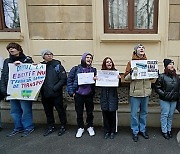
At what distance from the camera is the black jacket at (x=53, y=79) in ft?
15.7

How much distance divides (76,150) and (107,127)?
0.79 m

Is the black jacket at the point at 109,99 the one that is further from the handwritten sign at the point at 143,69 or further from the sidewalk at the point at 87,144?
the sidewalk at the point at 87,144

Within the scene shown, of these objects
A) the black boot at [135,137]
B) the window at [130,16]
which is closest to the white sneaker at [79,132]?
Answer: the black boot at [135,137]

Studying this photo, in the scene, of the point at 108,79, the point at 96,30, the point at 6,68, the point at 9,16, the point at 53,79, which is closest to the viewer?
the point at 108,79

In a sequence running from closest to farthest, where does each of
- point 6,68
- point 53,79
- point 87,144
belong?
point 87,144
point 53,79
point 6,68

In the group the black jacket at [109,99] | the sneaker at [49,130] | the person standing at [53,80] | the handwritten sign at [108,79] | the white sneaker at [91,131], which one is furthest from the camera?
the sneaker at [49,130]

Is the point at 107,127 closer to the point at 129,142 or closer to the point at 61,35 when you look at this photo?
the point at 129,142

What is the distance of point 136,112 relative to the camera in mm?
4695

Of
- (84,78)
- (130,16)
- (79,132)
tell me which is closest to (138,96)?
(84,78)

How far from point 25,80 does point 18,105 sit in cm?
57

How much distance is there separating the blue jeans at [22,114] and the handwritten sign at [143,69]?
2.20 metres

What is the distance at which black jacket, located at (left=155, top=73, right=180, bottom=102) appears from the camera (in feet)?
14.6

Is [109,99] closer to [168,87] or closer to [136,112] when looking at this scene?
[136,112]

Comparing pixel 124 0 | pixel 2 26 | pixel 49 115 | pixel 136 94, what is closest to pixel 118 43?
pixel 124 0
